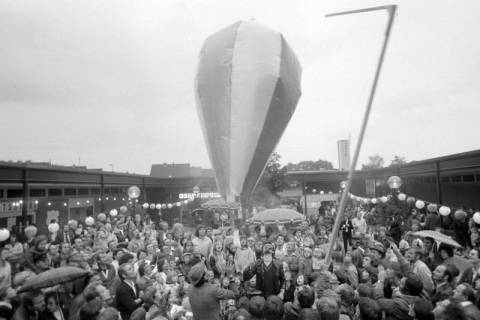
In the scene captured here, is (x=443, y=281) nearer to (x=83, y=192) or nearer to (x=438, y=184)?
(x=438, y=184)

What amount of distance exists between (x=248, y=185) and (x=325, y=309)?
3.73 metres

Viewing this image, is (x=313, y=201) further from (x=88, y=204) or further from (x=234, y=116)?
(x=234, y=116)

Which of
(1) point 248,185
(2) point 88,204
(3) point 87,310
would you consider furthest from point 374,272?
(2) point 88,204

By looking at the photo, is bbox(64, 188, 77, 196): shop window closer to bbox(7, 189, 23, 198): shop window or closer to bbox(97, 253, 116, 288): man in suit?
bbox(7, 189, 23, 198): shop window

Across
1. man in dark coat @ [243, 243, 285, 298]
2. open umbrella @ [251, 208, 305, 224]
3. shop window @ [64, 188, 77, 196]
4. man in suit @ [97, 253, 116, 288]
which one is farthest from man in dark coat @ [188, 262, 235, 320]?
shop window @ [64, 188, 77, 196]

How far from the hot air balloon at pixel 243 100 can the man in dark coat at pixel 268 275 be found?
140 cm

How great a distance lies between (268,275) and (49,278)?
3.39m

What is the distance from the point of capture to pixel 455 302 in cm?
339

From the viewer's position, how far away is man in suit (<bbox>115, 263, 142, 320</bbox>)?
4.91 m

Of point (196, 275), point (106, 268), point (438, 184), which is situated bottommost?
point (106, 268)

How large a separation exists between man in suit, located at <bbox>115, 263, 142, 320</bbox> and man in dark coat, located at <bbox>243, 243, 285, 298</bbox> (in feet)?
6.70

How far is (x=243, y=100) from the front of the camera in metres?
7.18

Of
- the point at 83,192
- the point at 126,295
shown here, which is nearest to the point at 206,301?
the point at 126,295

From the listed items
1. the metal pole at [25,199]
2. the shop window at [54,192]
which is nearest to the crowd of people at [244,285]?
the metal pole at [25,199]
